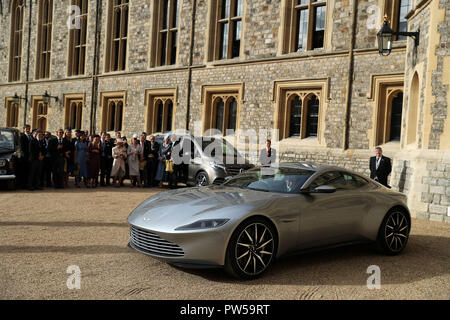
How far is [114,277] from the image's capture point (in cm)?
475

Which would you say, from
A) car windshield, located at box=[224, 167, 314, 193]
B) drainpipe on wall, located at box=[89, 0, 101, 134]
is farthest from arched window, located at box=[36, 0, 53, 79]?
car windshield, located at box=[224, 167, 314, 193]

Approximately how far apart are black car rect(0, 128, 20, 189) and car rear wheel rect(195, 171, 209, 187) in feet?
16.1

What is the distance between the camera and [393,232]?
6.45 m

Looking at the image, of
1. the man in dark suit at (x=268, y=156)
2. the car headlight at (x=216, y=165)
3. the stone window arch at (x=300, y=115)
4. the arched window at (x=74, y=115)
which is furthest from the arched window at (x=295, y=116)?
the arched window at (x=74, y=115)

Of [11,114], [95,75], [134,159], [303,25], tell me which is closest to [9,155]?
[134,159]

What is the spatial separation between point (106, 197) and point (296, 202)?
7.09 metres

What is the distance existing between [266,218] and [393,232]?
2.38 meters

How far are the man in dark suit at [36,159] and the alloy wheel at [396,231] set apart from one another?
9.67 metres

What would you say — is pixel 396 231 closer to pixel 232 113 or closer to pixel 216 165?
pixel 216 165

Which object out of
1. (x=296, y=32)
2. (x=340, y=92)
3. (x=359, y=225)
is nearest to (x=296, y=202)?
(x=359, y=225)

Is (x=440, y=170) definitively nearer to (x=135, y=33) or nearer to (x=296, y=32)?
(x=296, y=32)

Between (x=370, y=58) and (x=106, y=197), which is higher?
(x=370, y=58)

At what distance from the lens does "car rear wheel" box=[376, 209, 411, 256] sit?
20.8 feet

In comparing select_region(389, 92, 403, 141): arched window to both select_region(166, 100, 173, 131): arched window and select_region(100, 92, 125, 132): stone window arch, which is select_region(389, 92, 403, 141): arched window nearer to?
select_region(166, 100, 173, 131): arched window
